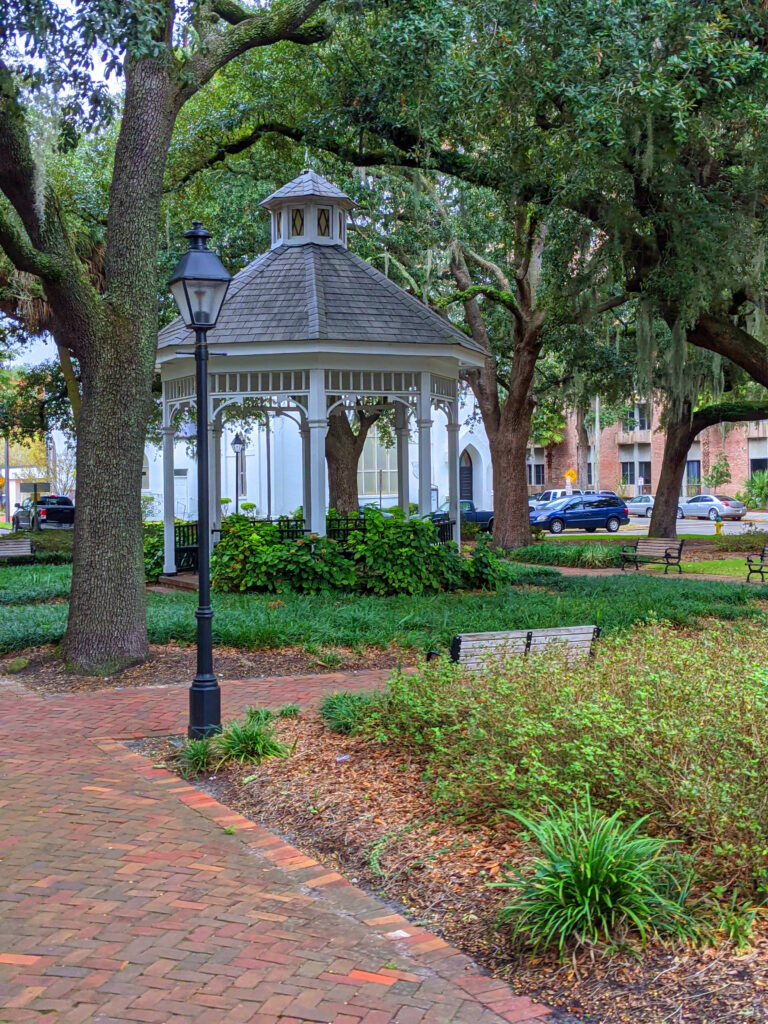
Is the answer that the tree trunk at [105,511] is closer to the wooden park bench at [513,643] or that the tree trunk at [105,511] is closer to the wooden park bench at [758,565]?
the wooden park bench at [513,643]

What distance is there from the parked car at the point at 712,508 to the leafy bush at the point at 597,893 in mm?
51251

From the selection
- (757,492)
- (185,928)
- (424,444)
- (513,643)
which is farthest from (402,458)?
(757,492)

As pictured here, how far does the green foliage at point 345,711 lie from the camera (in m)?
7.69

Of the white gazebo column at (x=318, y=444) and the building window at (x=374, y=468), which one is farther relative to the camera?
the building window at (x=374, y=468)

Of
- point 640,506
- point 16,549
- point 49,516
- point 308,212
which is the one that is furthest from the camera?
point 640,506

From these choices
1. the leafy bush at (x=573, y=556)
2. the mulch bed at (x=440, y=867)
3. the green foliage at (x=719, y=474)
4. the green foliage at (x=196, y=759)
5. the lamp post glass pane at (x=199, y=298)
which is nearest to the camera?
the mulch bed at (x=440, y=867)

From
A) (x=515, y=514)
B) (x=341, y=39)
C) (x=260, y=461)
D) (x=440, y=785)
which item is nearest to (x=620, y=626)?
(x=440, y=785)

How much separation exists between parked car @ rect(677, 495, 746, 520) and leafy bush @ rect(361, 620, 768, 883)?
48.4m

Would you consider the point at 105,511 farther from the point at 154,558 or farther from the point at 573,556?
the point at 573,556

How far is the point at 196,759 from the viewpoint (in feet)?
23.8

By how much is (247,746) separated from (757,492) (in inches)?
2121

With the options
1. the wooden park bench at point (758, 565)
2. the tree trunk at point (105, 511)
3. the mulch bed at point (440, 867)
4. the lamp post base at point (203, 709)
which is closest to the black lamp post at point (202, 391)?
the lamp post base at point (203, 709)

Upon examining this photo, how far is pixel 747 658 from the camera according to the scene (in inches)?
297

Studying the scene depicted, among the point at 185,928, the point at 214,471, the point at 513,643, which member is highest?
the point at 214,471
